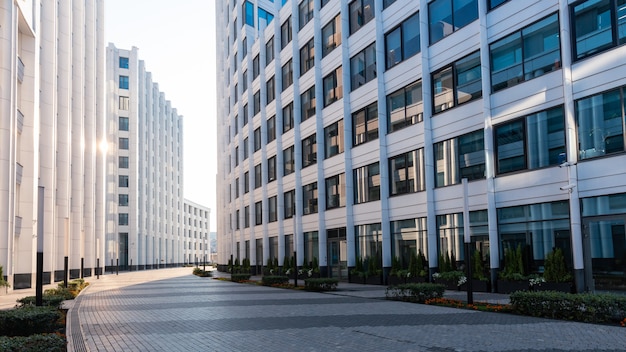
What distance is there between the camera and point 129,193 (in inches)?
3910

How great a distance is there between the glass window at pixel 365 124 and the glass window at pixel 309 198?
6896 mm

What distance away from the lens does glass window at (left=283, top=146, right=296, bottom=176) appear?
4462cm

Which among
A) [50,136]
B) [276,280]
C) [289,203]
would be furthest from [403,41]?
[50,136]

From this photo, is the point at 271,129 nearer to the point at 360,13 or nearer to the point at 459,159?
the point at 360,13

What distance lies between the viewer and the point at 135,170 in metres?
99.7

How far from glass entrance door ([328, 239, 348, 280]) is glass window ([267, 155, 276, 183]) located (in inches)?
510

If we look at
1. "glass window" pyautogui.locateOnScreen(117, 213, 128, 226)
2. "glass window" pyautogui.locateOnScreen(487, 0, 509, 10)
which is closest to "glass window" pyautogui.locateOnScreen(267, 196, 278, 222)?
"glass window" pyautogui.locateOnScreen(487, 0, 509, 10)

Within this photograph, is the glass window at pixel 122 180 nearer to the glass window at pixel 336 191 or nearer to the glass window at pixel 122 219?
the glass window at pixel 122 219

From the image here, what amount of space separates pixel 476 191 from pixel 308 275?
1720 centimetres

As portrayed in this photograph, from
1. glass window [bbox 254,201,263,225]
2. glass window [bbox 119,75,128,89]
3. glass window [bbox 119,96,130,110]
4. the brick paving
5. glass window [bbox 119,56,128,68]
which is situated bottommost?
the brick paving

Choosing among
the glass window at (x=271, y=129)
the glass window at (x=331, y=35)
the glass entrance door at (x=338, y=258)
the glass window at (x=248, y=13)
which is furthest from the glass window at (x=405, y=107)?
the glass window at (x=248, y=13)

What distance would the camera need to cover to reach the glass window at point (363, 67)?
33.1 metres

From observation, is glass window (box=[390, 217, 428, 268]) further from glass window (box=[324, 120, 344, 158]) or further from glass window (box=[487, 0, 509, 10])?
glass window (box=[487, 0, 509, 10])

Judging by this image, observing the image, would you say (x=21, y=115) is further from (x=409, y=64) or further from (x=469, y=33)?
(x=469, y=33)
